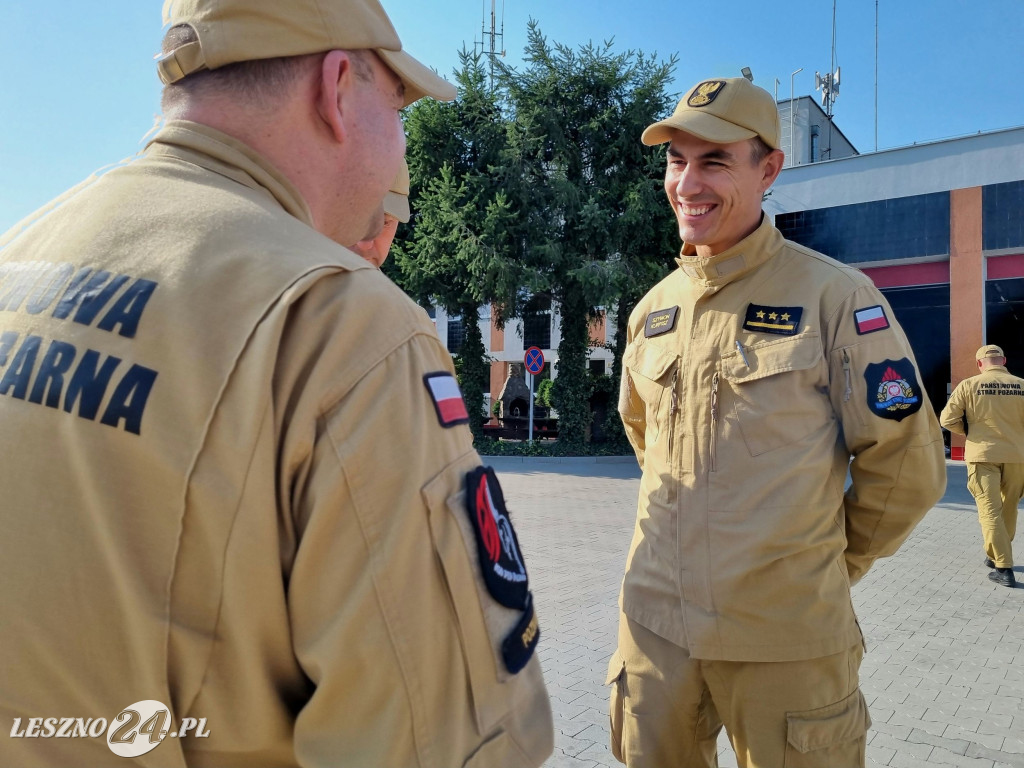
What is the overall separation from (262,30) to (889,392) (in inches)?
76.6

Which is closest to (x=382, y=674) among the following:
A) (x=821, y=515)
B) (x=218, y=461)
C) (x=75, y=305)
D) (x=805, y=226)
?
(x=218, y=461)

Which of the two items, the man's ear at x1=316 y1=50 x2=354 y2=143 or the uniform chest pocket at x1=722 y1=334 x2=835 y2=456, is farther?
the uniform chest pocket at x1=722 y1=334 x2=835 y2=456

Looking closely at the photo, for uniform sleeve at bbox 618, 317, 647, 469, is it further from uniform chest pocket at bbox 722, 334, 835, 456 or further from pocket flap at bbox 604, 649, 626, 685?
pocket flap at bbox 604, 649, 626, 685

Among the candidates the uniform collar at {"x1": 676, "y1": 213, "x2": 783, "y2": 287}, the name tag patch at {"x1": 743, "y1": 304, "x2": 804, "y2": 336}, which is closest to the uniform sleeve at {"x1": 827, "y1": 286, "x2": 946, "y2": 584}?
the name tag patch at {"x1": 743, "y1": 304, "x2": 804, "y2": 336}

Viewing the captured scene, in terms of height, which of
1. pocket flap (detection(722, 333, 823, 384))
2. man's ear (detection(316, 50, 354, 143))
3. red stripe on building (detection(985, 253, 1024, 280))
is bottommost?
pocket flap (detection(722, 333, 823, 384))

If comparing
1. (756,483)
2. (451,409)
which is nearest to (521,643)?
(451,409)

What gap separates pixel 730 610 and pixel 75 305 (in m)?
1.89

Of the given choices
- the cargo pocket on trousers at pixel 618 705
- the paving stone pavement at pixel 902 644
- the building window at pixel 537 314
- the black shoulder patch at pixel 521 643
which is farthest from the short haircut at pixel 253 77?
the building window at pixel 537 314

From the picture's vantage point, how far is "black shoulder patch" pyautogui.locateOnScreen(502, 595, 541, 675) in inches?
37.3

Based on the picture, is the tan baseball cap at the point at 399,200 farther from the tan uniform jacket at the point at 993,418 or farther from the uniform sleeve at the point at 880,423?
the tan uniform jacket at the point at 993,418

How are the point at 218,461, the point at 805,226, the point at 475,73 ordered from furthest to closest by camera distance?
the point at 805,226
the point at 475,73
the point at 218,461

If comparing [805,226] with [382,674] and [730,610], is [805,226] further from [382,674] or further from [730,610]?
[382,674]

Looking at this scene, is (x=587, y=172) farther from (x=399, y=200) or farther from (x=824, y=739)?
(x=824, y=739)

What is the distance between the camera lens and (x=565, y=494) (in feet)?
43.0
